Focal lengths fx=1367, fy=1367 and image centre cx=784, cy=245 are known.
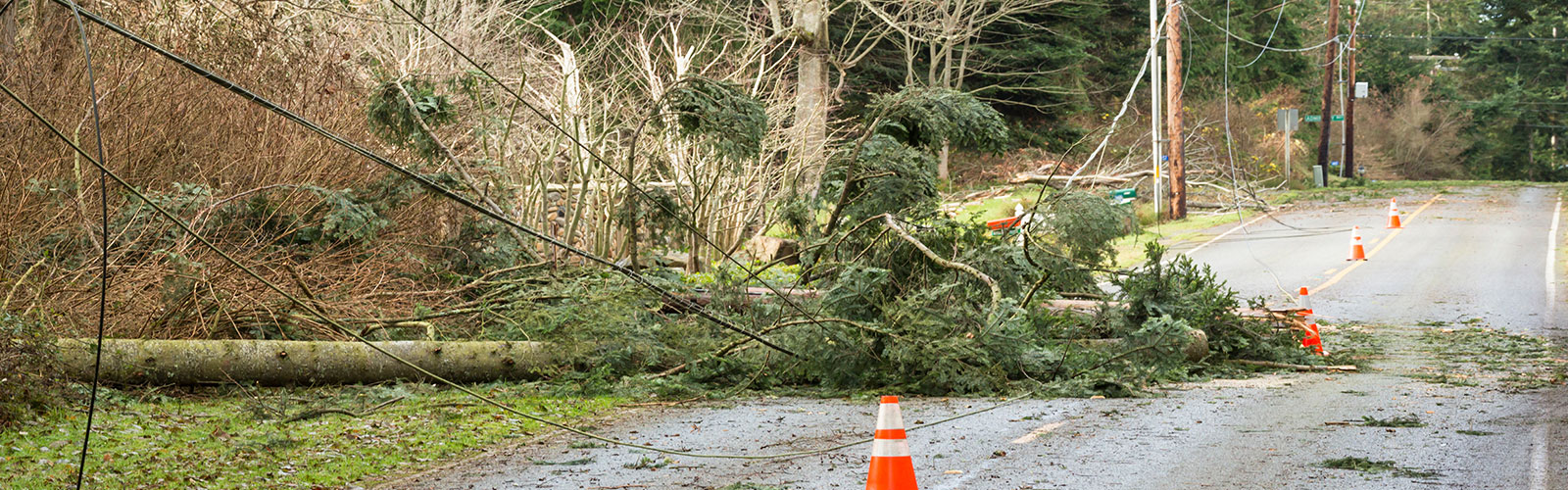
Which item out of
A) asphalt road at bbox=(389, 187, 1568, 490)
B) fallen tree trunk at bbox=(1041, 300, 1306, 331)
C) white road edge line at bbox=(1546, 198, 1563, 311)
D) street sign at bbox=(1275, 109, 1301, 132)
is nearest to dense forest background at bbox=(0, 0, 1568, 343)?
fallen tree trunk at bbox=(1041, 300, 1306, 331)

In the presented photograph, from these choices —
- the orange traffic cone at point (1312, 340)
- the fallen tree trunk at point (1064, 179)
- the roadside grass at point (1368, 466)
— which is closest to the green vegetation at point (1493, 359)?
the orange traffic cone at point (1312, 340)

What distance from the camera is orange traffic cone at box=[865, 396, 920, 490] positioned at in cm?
553

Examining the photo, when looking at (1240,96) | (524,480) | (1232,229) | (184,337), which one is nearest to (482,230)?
(184,337)

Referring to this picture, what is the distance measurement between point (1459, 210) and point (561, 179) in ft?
79.5

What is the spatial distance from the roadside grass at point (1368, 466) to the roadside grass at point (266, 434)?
453 cm

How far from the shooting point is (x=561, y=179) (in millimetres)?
22391

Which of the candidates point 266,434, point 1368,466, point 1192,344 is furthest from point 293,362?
point 1192,344

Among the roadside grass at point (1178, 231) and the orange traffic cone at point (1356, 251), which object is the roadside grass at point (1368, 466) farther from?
the orange traffic cone at point (1356, 251)

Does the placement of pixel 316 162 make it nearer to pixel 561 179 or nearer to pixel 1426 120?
pixel 561 179

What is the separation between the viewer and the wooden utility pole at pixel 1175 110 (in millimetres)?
30266

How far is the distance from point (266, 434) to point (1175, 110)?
26.4 metres

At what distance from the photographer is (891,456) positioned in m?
5.53

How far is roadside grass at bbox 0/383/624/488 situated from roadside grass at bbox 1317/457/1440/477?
14.8 ft

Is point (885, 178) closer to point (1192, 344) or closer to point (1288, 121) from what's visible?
point (1192, 344)
